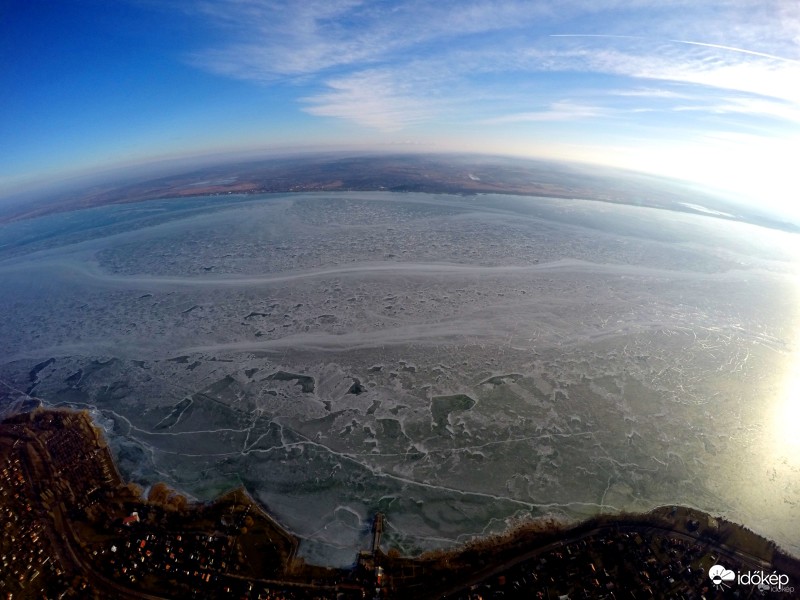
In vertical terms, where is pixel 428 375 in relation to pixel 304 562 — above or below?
above

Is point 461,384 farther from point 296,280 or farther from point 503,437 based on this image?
point 296,280

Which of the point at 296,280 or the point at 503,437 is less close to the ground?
the point at 296,280

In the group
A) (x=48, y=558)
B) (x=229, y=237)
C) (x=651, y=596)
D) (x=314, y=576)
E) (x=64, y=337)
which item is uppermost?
(x=229, y=237)

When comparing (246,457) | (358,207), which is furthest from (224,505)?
(358,207)

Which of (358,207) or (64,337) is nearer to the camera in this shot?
(64,337)

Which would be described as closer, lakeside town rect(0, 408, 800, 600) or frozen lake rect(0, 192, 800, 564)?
lakeside town rect(0, 408, 800, 600)

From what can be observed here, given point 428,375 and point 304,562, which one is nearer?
point 304,562
